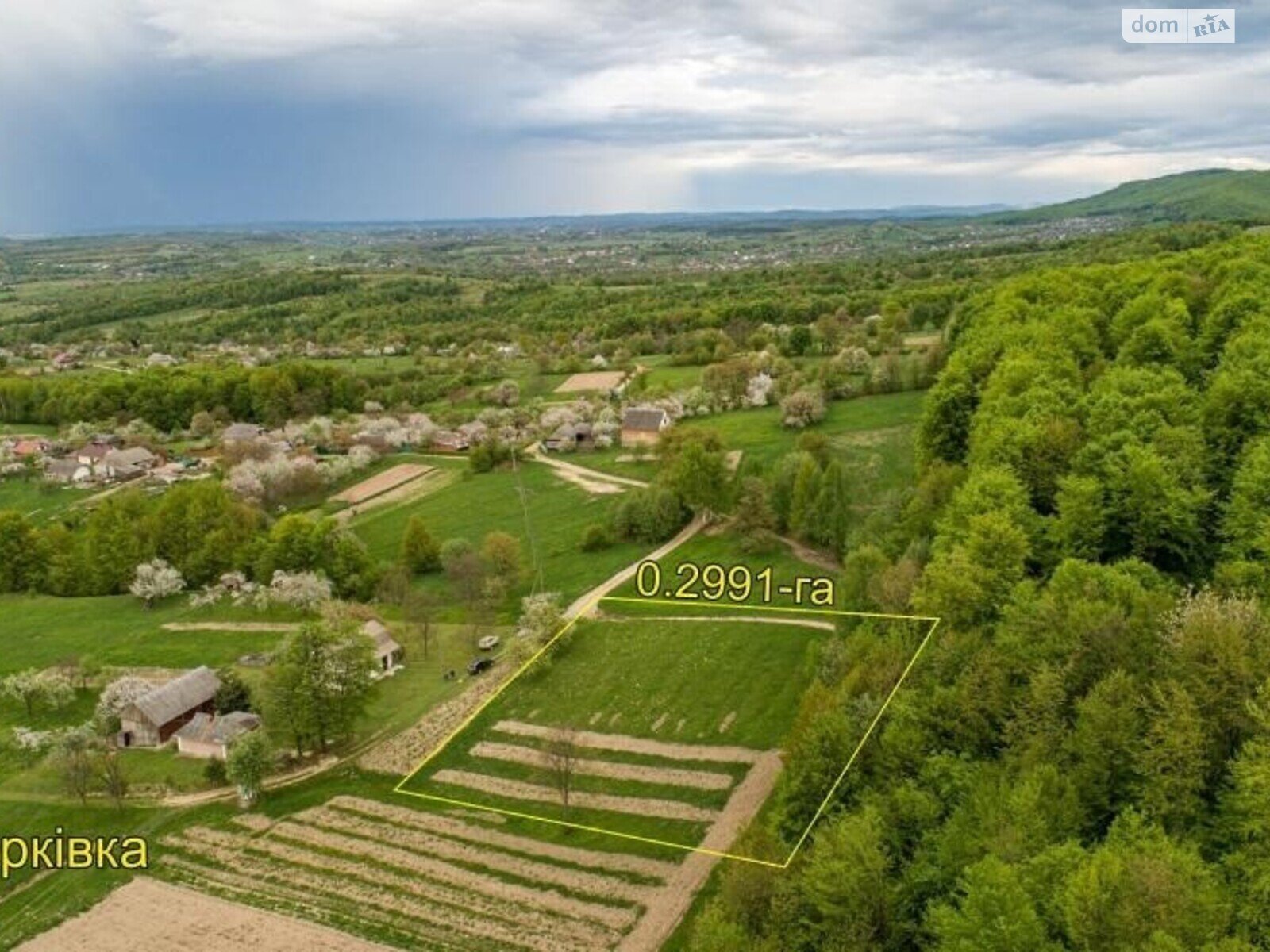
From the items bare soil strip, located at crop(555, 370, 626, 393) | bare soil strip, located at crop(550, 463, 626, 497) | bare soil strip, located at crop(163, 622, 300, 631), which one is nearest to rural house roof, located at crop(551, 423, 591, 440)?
bare soil strip, located at crop(550, 463, 626, 497)

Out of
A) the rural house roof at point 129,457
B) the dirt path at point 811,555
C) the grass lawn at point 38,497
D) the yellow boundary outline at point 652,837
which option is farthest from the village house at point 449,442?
the yellow boundary outline at point 652,837

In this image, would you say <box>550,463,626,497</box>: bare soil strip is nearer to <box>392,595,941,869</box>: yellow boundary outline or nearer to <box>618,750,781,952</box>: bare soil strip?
<box>392,595,941,869</box>: yellow boundary outline

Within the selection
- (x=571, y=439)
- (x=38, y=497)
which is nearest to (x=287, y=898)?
(x=571, y=439)

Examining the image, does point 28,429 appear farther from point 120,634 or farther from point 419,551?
point 419,551

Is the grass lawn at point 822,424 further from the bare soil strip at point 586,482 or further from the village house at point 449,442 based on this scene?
the village house at point 449,442

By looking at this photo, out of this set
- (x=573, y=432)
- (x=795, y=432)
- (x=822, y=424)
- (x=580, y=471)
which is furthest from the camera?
(x=573, y=432)

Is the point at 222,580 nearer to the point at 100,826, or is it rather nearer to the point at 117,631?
the point at 117,631

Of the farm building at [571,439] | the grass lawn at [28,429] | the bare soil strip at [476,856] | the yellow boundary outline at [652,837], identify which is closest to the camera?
the yellow boundary outline at [652,837]
